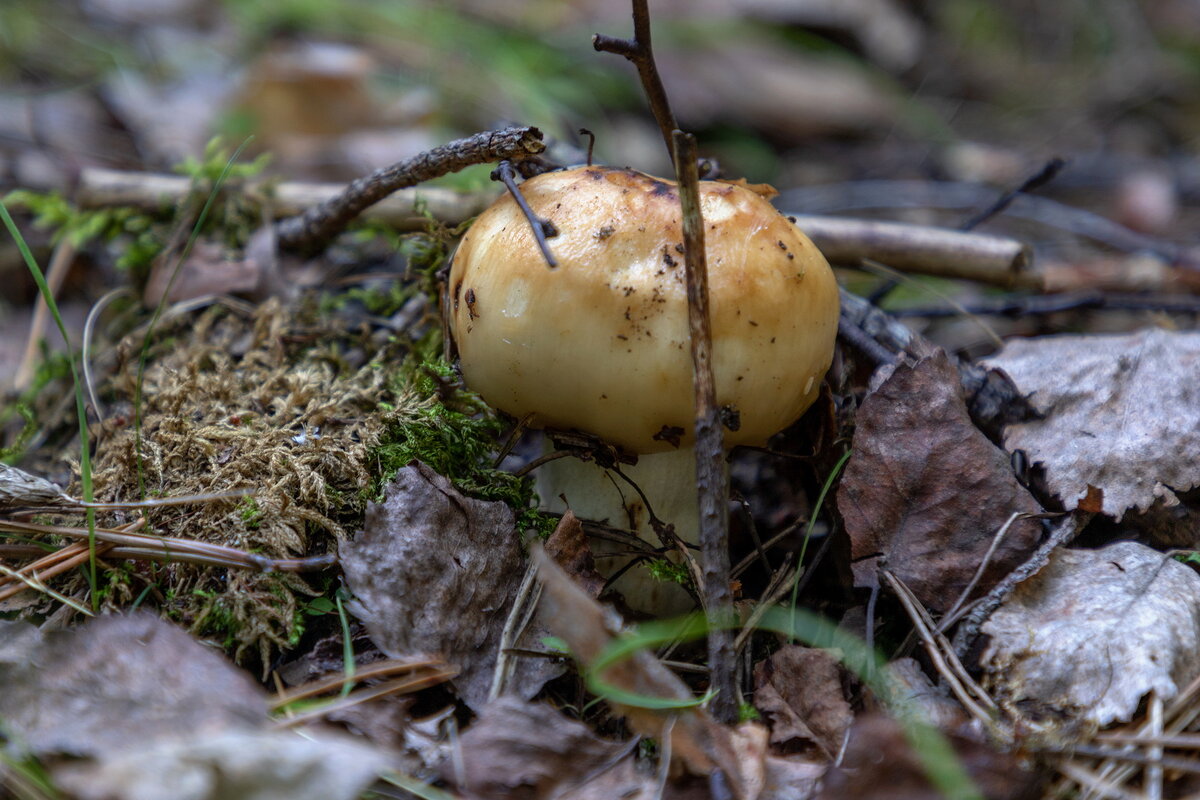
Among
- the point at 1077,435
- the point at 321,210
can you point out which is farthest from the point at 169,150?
the point at 1077,435

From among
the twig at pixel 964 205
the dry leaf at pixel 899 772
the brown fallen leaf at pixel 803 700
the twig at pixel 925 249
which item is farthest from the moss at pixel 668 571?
the twig at pixel 964 205

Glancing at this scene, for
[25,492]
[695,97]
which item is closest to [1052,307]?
[25,492]

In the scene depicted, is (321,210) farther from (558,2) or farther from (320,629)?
(558,2)

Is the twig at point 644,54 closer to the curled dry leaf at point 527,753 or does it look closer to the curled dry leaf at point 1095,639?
the curled dry leaf at point 527,753

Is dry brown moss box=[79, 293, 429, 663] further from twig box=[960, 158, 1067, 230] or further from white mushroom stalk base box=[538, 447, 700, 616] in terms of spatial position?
twig box=[960, 158, 1067, 230]

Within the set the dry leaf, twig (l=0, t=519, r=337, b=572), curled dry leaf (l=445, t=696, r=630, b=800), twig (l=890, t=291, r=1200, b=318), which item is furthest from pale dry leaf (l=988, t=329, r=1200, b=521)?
twig (l=0, t=519, r=337, b=572)

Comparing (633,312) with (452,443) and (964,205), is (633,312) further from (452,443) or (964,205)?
(964,205)
